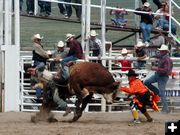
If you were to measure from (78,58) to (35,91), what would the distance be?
4.62ft

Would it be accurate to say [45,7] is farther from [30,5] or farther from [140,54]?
[140,54]

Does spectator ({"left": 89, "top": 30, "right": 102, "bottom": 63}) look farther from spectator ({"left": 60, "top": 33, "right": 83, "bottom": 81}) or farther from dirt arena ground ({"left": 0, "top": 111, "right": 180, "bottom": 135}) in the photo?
dirt arena ground ({"left": 0, "top": 111, "right": 180, "bottom": 135})

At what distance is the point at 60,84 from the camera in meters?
13.8

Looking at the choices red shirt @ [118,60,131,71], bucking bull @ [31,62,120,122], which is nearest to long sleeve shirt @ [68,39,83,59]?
red shirt @ [118,60,131,71]

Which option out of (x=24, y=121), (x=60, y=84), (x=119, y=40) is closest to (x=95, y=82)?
(x=60, y=84)

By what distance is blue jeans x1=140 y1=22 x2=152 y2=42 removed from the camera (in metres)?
18.2

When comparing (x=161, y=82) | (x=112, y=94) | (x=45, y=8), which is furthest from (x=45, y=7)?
(x=112, y=94)

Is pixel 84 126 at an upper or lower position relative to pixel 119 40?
lower

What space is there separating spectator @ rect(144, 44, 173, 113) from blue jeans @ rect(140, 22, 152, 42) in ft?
7.81

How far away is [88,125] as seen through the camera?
13281 millimetres

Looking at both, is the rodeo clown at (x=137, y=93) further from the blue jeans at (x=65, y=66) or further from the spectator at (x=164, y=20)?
the spectator at (x=164, y=20)

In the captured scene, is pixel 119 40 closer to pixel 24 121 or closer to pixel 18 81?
pixel 18 81

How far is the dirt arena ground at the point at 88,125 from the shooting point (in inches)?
478

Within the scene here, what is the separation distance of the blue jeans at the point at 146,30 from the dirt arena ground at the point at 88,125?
314 cm
